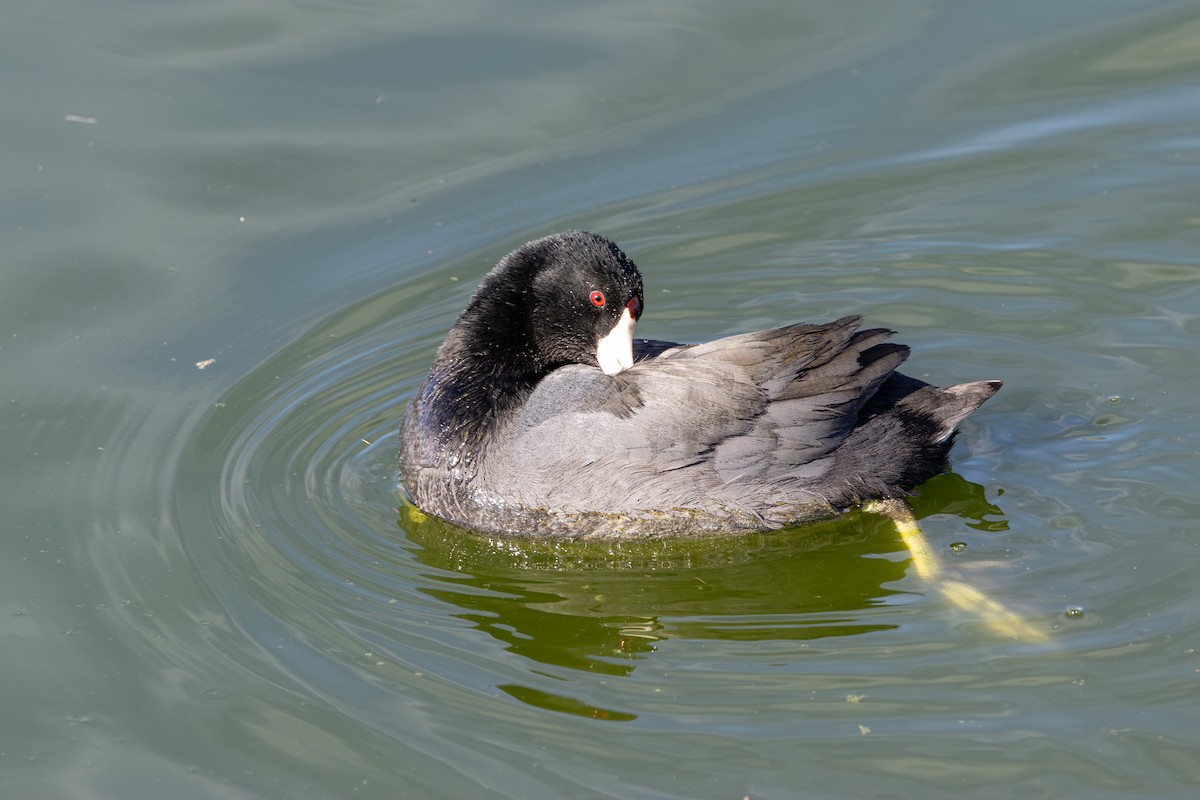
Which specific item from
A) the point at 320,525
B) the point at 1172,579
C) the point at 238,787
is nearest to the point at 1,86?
the point at 320,525

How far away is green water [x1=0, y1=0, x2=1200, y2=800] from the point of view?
4.88 meters

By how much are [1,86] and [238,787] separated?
5.70m

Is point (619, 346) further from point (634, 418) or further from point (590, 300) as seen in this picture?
point (634, 418)

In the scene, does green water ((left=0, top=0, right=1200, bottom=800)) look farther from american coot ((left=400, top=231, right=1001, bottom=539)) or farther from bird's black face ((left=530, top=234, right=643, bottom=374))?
bird's black face ((left=530, top=234, right=643, bottom=374))

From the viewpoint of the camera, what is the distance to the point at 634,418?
5703 millimetres

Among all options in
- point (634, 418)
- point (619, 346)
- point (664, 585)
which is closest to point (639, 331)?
point (619, 346)

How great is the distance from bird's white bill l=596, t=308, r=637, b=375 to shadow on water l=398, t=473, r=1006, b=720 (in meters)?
0.72

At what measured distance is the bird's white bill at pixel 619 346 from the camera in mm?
6004

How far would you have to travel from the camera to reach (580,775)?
4.67 m

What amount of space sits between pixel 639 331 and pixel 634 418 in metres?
1.74

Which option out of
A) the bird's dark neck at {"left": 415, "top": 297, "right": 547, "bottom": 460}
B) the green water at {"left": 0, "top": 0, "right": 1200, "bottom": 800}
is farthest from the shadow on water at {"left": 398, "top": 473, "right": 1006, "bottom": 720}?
the bird's dark neck at {"left": 415, "top": 297, "right": 547, "bottom": 460}

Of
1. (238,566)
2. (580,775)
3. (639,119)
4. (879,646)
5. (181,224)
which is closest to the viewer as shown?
(580,775)

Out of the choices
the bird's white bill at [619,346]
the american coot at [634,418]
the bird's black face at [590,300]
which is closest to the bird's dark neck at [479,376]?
the american coot at [634,418]

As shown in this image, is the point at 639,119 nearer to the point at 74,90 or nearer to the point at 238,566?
the point at 74,90
